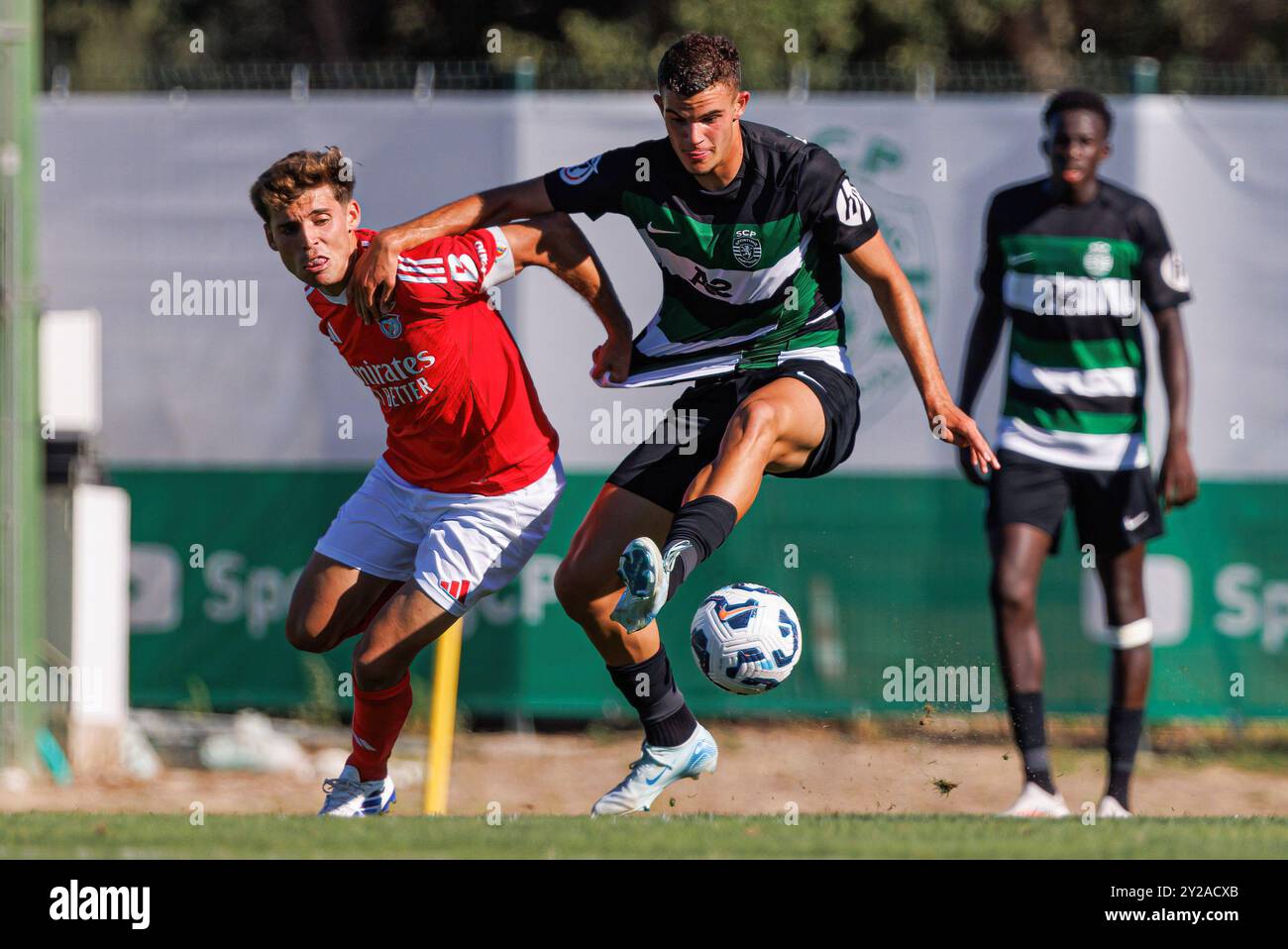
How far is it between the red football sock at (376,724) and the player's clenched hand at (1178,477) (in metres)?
3.55

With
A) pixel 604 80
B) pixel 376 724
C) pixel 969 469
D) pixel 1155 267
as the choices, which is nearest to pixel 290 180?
pixel 376 724

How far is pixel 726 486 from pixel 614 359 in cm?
86

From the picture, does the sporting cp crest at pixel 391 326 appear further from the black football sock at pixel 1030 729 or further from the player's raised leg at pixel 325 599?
the black football sock at pixel 1030 729

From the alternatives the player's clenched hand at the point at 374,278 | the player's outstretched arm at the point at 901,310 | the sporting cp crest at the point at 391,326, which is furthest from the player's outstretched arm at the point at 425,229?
the player's outstretched arm at the point at 901,310

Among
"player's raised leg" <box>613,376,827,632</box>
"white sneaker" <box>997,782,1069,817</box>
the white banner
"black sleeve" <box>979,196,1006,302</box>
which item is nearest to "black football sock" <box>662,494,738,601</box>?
"player's raised leg" <box>613,376,827,632</box>

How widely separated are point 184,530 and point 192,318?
1.17 meters

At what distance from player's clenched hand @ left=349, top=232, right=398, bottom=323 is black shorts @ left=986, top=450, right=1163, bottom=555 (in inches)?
117

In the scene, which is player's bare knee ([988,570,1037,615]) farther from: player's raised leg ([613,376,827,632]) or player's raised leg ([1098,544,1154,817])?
player's raised leg ([613,376,827,632])

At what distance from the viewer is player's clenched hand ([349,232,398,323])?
5809 millimetres

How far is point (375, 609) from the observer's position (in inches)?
259

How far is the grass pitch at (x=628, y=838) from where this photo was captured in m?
4.90

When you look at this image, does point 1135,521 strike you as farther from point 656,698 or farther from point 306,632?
point 306,632

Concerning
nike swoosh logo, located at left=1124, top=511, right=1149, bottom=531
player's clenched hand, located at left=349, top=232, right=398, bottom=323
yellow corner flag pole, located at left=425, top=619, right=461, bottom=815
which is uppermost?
player's clenched hand, located at left=349, top=232, right=398, bottom=323

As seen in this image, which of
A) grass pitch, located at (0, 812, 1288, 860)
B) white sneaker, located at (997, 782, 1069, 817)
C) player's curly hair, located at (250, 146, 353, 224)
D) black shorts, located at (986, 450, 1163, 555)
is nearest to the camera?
grass pitch, located at (0, 812, 1288, 860)
